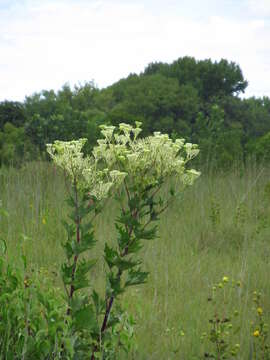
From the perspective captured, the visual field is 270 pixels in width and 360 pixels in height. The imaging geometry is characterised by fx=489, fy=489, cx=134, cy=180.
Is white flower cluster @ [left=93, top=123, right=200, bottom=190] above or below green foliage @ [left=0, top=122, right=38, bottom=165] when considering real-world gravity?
above

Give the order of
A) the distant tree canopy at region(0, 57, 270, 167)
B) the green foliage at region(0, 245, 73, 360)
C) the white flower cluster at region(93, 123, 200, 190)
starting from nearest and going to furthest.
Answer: the green foliage at region(0, 245, 73, 360) < the white flower cluster at region(93, 123, 200, 190) < the distant tree canopy at region(0, 57, 270, 167)

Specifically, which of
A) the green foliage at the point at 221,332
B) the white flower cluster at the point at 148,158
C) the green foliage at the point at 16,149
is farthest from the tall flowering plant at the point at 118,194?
the green foliage at the point at 16,149

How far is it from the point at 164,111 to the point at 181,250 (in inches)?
624

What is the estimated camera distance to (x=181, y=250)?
17.4 feet

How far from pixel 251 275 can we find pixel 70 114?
31.2 ft

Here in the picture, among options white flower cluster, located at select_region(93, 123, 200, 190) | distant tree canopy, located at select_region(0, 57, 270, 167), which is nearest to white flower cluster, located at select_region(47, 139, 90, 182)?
white flower cluster, located at select_region(93, 123, 200, 190)

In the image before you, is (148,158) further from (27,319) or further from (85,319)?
(27,319)

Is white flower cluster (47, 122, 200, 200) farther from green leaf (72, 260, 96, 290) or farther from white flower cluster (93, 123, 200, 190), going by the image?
green leaf (72, 260, 96, 290)

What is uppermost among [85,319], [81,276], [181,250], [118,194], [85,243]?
[118,194]

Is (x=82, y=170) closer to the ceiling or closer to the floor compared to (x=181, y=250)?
closer to the ceiling

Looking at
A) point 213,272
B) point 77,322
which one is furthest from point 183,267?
point 77,322

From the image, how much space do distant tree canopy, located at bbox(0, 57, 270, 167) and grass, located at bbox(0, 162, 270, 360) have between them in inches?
106

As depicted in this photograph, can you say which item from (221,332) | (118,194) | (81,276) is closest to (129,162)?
(118,194)

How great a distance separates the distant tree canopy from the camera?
12.8 m
